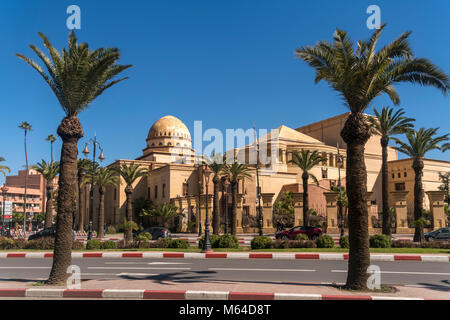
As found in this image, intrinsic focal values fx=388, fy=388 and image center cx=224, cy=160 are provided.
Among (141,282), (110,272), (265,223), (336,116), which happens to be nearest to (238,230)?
(265,223)

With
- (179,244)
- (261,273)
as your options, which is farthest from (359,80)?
(179,244)

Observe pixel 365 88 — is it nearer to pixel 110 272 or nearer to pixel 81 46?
pixel 81 46

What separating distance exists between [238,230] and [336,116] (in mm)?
40400

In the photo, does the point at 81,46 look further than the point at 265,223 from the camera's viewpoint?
No

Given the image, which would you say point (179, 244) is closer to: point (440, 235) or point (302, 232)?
point (302, 232)

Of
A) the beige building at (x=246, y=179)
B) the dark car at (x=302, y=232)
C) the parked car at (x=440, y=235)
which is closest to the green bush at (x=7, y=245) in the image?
the dark car at (x=302, y=232)

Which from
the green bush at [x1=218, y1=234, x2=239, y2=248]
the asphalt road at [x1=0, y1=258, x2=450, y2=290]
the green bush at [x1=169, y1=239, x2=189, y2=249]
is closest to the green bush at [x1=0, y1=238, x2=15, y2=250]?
the green bush at [x1=169, y1=239, x2=189, y2=249]

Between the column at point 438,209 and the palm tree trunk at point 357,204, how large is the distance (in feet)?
87.4

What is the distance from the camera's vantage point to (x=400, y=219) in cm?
3444

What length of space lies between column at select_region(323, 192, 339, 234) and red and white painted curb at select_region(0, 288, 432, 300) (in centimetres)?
2598

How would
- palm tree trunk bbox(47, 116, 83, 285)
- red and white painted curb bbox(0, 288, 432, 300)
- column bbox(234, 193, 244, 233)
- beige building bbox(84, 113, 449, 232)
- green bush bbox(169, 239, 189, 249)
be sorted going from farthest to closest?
1. beige building bbox(84, 113, 449, 232)
2. column bbox(234, 193, 244, 233)
3. green bush bbox(169, 239, 189, 249)
4. palm tree trunk bbox(47, 116, 83, 285)
5. red and white painted curb bbox(0, 288, 432, 300)

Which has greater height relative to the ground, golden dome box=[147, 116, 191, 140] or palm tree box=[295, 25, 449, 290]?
golden dome box=[147, 116, 191, 140]

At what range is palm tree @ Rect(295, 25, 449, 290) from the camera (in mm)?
9406

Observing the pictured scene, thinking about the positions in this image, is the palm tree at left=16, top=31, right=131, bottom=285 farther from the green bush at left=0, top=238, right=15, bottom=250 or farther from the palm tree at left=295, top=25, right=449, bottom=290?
the green bush at left=0, top=238, right=15, bottom=250
